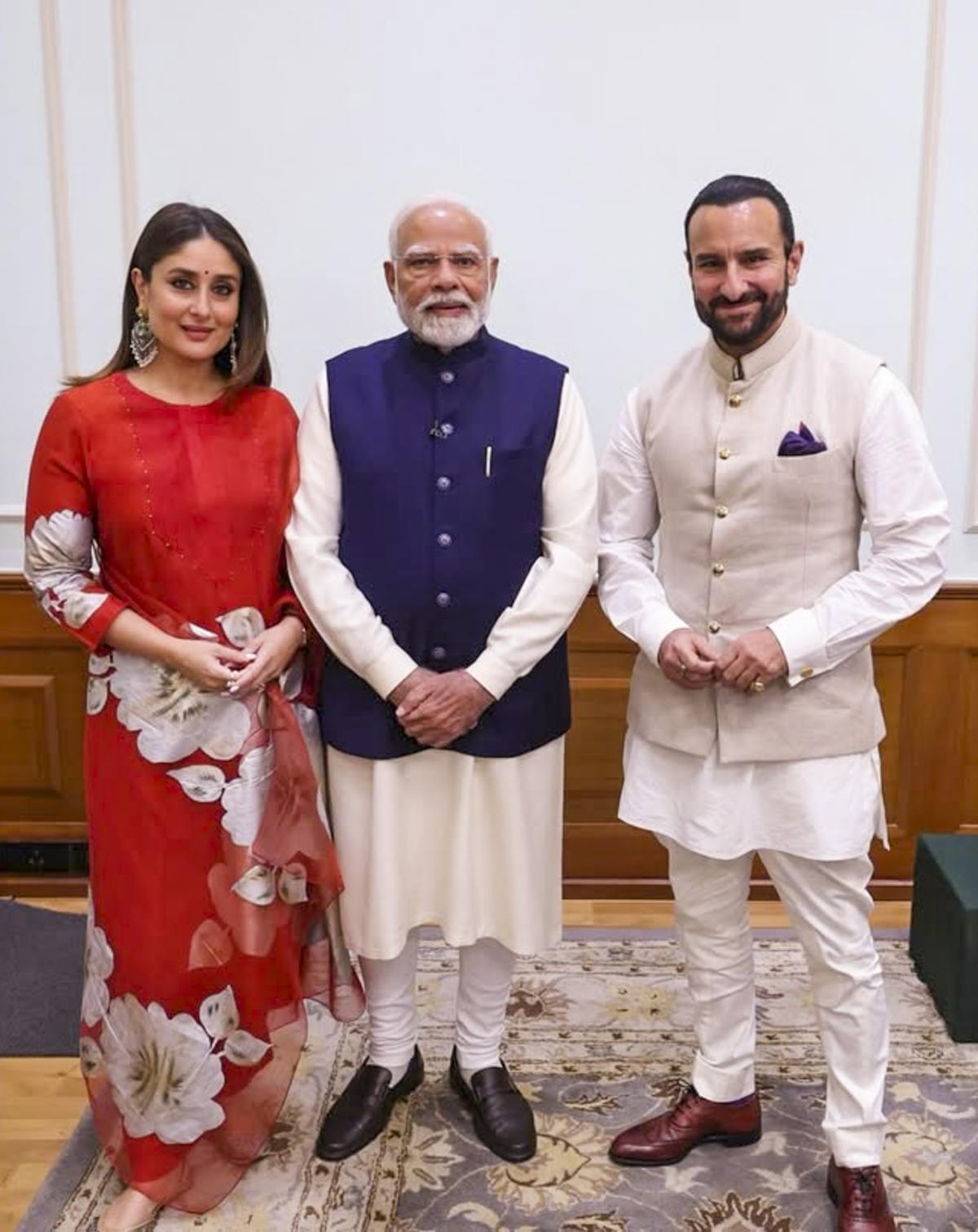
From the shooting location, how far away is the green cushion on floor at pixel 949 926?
8.79 feet

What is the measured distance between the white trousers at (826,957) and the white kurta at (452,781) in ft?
→ 0.84

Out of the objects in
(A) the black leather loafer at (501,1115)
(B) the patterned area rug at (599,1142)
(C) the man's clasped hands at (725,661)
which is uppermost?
(C) the man's clasped hands at (725,661)

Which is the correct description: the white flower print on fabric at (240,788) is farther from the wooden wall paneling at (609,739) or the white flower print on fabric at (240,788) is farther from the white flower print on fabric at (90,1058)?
the wooden wall paneling at (609,739)

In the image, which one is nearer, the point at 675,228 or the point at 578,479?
the point at 578,479

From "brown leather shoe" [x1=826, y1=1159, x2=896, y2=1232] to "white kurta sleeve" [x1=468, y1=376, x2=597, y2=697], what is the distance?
96 cm

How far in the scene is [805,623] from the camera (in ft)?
6.33

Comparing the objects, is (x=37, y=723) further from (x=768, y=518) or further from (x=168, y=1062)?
(x=768, y=518)

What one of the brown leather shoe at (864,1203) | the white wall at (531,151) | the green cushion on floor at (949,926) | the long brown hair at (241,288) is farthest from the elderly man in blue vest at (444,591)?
the white wall at (531,151)

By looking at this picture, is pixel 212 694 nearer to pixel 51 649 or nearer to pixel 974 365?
pixel 51 649

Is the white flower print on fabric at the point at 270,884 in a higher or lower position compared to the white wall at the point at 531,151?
lower

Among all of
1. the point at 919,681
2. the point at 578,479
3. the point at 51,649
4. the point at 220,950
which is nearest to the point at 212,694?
the point at 220,950

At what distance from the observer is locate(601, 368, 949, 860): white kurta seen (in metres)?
1.92

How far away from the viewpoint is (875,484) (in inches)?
75.7

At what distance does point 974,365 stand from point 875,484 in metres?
1.49
